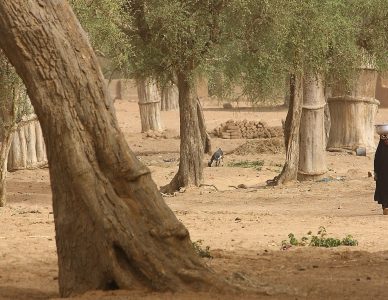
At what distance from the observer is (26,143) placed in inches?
957

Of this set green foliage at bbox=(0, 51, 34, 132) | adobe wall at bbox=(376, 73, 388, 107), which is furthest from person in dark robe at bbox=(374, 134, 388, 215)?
adobe wall at bbox=(376, 73, 388, 107)

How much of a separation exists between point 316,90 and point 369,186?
260 cm

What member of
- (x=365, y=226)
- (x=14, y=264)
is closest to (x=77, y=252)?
(x=14, y=264)

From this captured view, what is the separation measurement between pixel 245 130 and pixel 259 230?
20.6 meters

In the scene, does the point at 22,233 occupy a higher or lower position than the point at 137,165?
lower

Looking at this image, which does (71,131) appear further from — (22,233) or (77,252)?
(22,233)

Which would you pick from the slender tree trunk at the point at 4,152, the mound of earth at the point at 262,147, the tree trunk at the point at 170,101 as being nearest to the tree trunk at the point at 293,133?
the slender tree trunk at the point at 4,152

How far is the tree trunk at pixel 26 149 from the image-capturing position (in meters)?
23.9

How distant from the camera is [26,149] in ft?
79.8

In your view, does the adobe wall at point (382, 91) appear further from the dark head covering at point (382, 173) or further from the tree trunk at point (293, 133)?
the dark head covering at point (382, 173)

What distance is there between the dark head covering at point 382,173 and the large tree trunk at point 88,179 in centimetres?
798

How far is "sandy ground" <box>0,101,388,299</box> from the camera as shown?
8.16 meters

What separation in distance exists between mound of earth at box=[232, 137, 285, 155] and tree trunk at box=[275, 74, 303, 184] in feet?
24.4

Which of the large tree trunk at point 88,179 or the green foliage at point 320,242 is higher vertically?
the large tree trunk at point 88,179
